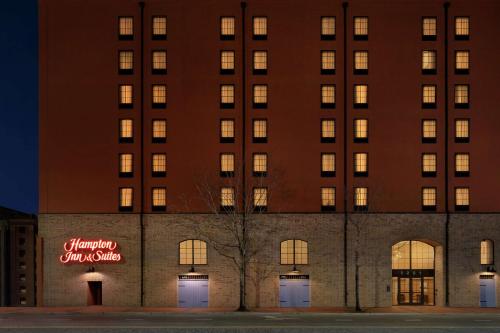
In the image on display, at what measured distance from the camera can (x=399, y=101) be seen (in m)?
45.6

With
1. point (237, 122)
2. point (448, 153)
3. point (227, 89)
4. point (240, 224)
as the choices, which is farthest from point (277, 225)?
point (448, 153)

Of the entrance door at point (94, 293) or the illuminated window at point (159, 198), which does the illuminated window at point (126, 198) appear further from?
the entrance door at point (94, 293)

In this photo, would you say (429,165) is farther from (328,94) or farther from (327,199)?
(328,94)

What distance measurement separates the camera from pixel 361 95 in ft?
150

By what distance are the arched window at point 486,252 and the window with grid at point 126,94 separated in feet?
108

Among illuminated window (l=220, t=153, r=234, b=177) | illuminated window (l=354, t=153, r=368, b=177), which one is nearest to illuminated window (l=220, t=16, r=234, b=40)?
illuminated window (l=220, t=153, r=234, b=177)

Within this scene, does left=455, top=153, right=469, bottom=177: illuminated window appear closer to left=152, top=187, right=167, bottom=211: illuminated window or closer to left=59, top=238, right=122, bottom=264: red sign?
left=152, top=187, right=167, bottom=211: illuminated window

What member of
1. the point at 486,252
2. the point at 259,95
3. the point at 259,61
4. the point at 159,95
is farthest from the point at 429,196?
the point at 159,95

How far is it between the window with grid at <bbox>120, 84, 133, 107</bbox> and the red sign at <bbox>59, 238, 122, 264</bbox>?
1212 cm

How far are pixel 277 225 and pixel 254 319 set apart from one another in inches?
420

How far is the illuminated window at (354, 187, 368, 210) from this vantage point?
45.0 m

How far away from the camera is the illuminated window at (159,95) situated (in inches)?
1801

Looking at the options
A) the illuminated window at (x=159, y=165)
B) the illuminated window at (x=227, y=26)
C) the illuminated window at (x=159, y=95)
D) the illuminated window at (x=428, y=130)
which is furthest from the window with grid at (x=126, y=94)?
the illuminated window at (x=428, y=130)

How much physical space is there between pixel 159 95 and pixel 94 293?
17951 millimetres
